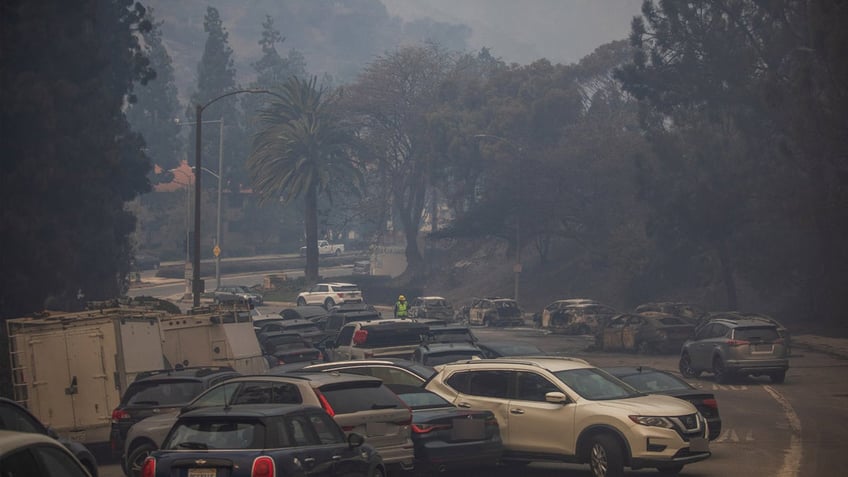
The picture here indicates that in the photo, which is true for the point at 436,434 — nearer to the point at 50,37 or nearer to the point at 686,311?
the point at 50,37

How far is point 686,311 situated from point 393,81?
193 feet

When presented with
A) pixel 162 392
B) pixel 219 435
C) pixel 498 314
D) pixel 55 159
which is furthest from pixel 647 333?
pixel 219 435

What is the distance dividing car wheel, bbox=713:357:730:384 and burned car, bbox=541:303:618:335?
67.0 ft

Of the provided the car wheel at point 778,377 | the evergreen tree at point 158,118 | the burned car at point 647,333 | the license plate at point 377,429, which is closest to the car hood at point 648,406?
the license plate at point 377,429

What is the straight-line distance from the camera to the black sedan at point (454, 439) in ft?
46.4

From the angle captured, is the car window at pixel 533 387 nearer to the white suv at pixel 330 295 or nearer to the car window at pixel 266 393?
the car window at pixel 266 393

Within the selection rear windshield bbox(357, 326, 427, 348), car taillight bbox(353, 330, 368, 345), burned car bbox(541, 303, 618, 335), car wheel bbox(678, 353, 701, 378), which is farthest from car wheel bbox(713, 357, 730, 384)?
burned car bbox(541, 303, 618, 335)

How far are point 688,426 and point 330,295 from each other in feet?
177

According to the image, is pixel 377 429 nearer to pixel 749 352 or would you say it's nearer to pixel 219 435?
pixel 219 435

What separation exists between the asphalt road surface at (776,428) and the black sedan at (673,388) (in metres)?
0.59

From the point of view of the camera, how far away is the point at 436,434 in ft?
46.9

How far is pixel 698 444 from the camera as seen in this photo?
559 inches

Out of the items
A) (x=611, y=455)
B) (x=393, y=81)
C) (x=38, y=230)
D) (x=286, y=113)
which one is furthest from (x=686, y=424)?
(x=393, y=81)

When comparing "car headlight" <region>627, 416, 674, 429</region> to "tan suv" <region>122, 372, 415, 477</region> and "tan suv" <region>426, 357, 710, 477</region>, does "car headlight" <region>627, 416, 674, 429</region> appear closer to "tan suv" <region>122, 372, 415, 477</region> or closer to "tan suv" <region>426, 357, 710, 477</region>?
"tan suv" <region>426, 357, 710, 477</region>
